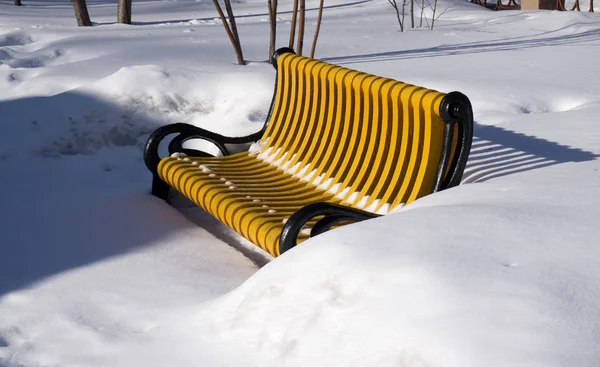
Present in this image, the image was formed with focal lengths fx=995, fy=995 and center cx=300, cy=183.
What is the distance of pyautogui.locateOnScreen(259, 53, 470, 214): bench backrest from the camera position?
4160 mm

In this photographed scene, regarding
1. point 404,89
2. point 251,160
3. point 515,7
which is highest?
point 404,89

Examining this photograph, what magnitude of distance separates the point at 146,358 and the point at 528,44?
24.7ft

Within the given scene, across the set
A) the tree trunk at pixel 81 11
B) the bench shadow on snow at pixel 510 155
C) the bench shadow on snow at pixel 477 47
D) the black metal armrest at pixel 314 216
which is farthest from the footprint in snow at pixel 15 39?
the black metal armrest at pixel 314 216

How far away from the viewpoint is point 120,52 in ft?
30.7

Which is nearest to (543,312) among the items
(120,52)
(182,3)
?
(120,52)

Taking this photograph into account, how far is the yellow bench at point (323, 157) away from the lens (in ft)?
13.2

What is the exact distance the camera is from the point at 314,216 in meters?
3.90

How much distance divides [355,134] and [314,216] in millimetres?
972

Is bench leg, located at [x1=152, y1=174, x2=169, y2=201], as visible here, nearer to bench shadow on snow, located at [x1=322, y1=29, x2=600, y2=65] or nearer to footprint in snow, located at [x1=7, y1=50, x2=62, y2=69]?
→ bench shadow on snow, located at [x1=322, y1=29, x2=600, y2=65]

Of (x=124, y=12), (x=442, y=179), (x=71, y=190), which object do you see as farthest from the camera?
(x=124, y=12)

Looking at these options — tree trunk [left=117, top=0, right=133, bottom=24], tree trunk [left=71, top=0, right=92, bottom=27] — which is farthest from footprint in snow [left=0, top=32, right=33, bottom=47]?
tree trunk [left=117, top=0, right=133, bottom=24]

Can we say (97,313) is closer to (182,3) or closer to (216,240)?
(216,240)

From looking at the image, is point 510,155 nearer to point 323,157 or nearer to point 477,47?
point 323,157

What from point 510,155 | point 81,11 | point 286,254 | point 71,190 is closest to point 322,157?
point 510,155
